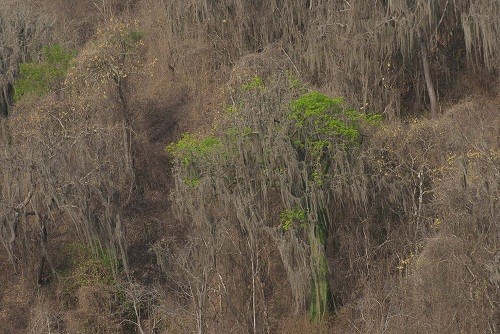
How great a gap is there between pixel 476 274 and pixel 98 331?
10822 mm

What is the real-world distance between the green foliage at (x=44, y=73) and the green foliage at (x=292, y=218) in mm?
10035

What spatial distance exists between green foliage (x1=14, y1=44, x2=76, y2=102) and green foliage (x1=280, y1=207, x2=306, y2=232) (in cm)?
1003

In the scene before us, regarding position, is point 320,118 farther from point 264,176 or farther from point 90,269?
point 90,269

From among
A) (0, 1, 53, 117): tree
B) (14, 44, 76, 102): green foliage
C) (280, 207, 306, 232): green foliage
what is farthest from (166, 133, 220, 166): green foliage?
(0, 1, 53, 117): tree

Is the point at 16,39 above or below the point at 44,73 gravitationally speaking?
above

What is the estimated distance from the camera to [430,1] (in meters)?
33.5

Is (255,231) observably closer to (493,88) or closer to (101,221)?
(101,221)

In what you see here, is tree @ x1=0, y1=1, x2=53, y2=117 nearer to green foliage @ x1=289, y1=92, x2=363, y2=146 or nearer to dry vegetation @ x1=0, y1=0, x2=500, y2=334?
dry vegetation @ x1=0, y1=0, x2=500, y2=334

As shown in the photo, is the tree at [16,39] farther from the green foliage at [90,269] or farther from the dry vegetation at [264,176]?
the green foliage at [90,269]

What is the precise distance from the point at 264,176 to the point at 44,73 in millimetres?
10184

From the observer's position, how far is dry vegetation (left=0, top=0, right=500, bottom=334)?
2828 cm

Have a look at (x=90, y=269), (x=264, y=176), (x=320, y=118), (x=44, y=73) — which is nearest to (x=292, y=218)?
(x=264, y=176)

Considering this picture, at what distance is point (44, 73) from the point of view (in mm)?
36625

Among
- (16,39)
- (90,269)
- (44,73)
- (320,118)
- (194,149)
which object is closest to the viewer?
(320,118)
